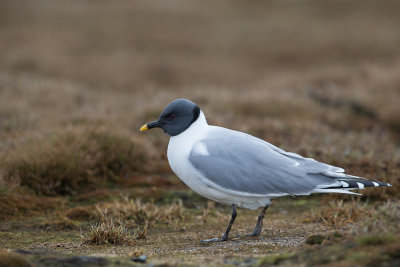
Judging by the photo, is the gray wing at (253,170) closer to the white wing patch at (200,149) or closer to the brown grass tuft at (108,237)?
the white wing patch at (200,149)

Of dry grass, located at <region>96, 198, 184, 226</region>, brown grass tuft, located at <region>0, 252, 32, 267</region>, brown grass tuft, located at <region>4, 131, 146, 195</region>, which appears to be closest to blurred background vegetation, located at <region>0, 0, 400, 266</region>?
→ brown grass tuft, located at <region>4, 131, 146, 195</region>

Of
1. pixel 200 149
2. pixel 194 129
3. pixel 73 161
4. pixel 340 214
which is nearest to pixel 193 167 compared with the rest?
pixel 200 149

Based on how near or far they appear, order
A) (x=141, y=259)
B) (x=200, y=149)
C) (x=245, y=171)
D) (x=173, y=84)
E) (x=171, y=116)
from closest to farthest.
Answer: (x=141, y=259), (x=245, y=171), (x=200, y=149), (x=171, y=116), (x=173, y=84)

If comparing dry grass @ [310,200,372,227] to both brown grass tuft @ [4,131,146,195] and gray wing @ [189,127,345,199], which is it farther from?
brown grass tuft @ [4,131,146,195]

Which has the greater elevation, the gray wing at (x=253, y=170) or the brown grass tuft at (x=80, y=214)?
the gray wing at (x=253, y=170)

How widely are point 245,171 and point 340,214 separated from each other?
156cm

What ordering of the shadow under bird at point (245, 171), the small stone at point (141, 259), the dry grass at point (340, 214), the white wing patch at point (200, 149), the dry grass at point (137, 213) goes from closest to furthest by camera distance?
the small stone at point (141, 259) < the shadow under bird at point (245, 171) < the white wing patch at point (200, 149) < the dry grass at point (340, 214) < the dry grass at point (137, 213)

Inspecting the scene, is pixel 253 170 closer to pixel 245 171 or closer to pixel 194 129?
pixel 245 171

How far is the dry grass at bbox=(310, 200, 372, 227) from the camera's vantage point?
5.59 metres

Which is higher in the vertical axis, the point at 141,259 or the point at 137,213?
the point at 141,259

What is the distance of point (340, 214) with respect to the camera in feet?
19.1

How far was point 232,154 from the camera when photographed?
5012 millimetres

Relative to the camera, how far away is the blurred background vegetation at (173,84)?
24.3ft

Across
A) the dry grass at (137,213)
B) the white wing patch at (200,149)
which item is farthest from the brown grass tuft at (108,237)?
the white wing patch at (200,149)
